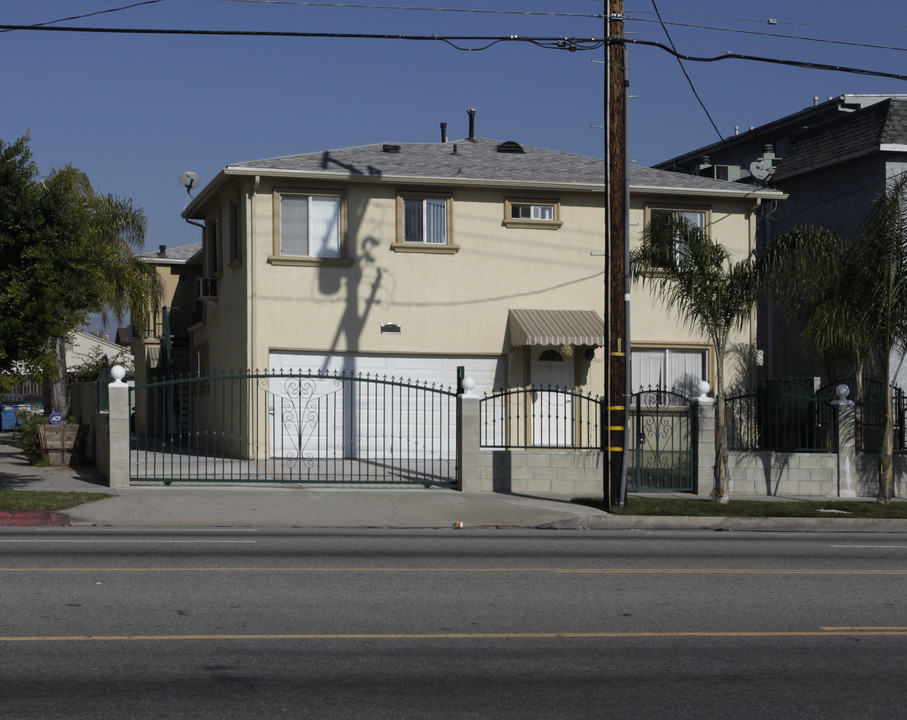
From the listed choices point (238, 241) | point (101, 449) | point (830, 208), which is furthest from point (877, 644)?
point (830, 208)

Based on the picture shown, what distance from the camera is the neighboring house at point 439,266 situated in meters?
23.6

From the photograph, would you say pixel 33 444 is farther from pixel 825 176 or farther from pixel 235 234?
pixel 825 176

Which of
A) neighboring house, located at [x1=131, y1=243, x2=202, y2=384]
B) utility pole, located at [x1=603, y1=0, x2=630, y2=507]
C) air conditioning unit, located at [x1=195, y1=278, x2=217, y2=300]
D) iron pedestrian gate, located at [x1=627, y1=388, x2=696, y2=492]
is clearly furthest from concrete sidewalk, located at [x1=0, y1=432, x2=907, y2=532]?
neighboring house, located at [x1=131, y1=243, x2=202, y2=384]

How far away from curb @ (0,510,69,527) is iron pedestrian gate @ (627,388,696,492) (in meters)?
9.32

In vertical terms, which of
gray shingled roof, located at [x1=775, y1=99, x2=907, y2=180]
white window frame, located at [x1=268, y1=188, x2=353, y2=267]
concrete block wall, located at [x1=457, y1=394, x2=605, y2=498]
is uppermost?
gray shingled roof, located at [x1=775, y1=99, x2=907, y2=180]

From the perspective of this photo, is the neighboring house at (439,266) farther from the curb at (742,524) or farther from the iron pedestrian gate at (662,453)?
the curb at (742,524)

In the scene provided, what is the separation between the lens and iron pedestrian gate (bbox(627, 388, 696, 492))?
19.2 m

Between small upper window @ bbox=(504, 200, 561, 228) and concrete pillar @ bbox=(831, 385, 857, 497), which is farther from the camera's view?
small upper window @ bbox=(504, 200, 561, 228)

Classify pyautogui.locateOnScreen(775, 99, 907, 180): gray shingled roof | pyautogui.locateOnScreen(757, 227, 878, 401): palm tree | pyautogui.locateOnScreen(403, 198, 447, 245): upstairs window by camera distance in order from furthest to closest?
pyautogui.locateOnScreen(775, 99, 907, 180): gray shingled roof → pyautogui.locateOnScreen(403, 198, 447, 245): upstairs window → pyautogui.locateOnScreen(757, 227, 878, 401): palm tree

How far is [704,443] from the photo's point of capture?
19.3 metres

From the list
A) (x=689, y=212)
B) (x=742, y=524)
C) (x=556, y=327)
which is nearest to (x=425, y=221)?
(x=556, y=327)

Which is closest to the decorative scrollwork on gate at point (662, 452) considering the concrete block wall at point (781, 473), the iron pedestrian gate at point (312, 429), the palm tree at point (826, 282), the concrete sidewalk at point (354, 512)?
the concrete block wall at point (781, 473)

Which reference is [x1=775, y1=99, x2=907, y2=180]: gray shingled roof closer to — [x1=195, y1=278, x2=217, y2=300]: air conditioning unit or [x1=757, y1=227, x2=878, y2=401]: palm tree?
[x1=757, y1=227, x2=878, y2=401]: palm tree

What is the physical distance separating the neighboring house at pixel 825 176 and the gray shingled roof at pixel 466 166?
294 cm
